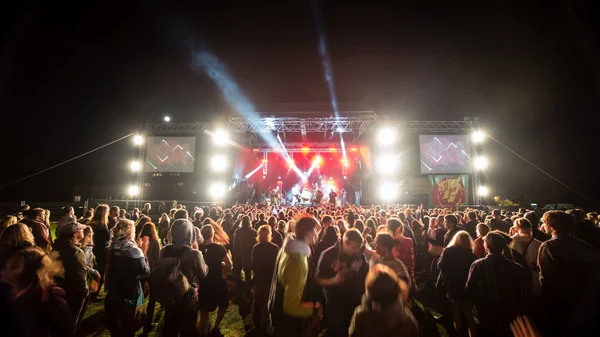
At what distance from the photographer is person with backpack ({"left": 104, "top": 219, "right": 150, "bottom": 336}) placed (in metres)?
3.18

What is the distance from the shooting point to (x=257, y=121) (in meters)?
17.6

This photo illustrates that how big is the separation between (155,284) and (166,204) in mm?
16187

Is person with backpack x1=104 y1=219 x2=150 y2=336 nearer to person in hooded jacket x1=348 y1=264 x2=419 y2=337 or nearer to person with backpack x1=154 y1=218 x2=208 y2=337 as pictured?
person with backpack x1=154 y1=218 x2=208 y2=337

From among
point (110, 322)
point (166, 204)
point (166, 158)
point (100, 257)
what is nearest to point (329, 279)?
point (110, 322)

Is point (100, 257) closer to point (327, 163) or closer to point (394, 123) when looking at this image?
point (394, 123)

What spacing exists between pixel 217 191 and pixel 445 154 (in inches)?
605

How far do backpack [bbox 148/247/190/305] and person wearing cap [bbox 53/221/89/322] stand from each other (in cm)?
88

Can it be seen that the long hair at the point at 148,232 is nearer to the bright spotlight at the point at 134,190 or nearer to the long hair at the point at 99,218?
the long hair at the point at 99,218

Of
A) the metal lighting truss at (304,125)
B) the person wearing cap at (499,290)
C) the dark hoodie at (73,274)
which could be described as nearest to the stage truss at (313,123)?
the metal lighting truss at (304,125)

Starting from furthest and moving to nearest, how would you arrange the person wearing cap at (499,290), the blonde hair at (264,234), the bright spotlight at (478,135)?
the bright spotlight at (478,135) < the blonde hair at (264,234) < the person wearing cap at (499,290)

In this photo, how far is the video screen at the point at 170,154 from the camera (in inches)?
748

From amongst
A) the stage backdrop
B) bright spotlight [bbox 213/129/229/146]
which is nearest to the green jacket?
bright spotlight [bbox 213/129/229/146]

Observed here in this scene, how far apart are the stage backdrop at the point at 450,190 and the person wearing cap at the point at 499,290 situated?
729 inches

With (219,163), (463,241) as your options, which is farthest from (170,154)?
(463,241)
